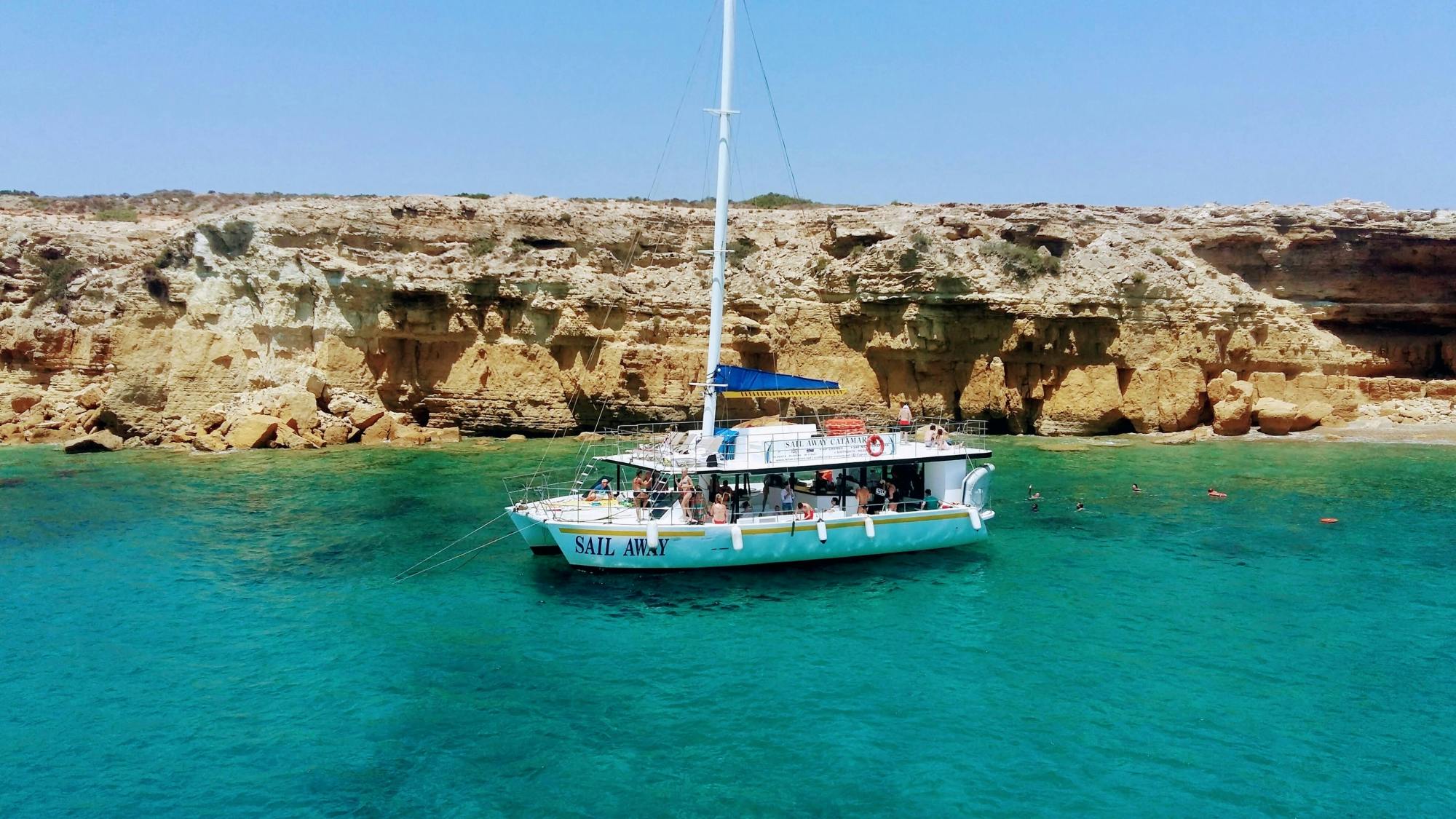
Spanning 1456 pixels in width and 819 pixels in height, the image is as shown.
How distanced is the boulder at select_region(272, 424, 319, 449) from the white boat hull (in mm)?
18215

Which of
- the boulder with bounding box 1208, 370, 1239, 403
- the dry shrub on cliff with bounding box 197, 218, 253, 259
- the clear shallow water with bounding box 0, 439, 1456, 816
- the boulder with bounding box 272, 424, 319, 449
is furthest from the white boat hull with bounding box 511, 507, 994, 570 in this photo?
the dry shrub on cliff with bounding box 197, 218, 253, 259

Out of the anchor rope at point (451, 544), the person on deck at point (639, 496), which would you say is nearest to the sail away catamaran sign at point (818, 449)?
the person on deck at point (639, 496)

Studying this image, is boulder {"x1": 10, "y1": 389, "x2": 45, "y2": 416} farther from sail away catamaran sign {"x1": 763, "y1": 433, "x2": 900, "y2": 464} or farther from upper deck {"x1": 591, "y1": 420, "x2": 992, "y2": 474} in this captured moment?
sail away catamaran sign {"x1": 763, "y1": 433, "x2": 900, "y2": 464}

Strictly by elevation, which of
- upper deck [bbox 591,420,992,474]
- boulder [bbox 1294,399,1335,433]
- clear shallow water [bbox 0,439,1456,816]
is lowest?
clear shallow water [bbox 0,439,1456,816]

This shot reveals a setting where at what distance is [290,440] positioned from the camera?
33.2m

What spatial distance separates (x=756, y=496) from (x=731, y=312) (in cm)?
2010

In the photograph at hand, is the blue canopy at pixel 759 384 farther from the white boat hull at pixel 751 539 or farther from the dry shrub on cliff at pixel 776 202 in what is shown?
the dry shrub on cliff at pixel 776 202

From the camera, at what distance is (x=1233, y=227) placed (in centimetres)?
4050

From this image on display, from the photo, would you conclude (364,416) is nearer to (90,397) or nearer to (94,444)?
(94,444)

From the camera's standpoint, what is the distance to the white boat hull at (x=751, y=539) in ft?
57.9

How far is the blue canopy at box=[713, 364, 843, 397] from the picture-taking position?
20406 mm

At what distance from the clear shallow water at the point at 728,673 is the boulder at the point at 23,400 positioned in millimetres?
16704

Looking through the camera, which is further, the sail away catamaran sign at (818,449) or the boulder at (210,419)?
the boulder at (210,419)

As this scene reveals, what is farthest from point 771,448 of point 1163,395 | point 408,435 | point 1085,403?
point 1163,395
